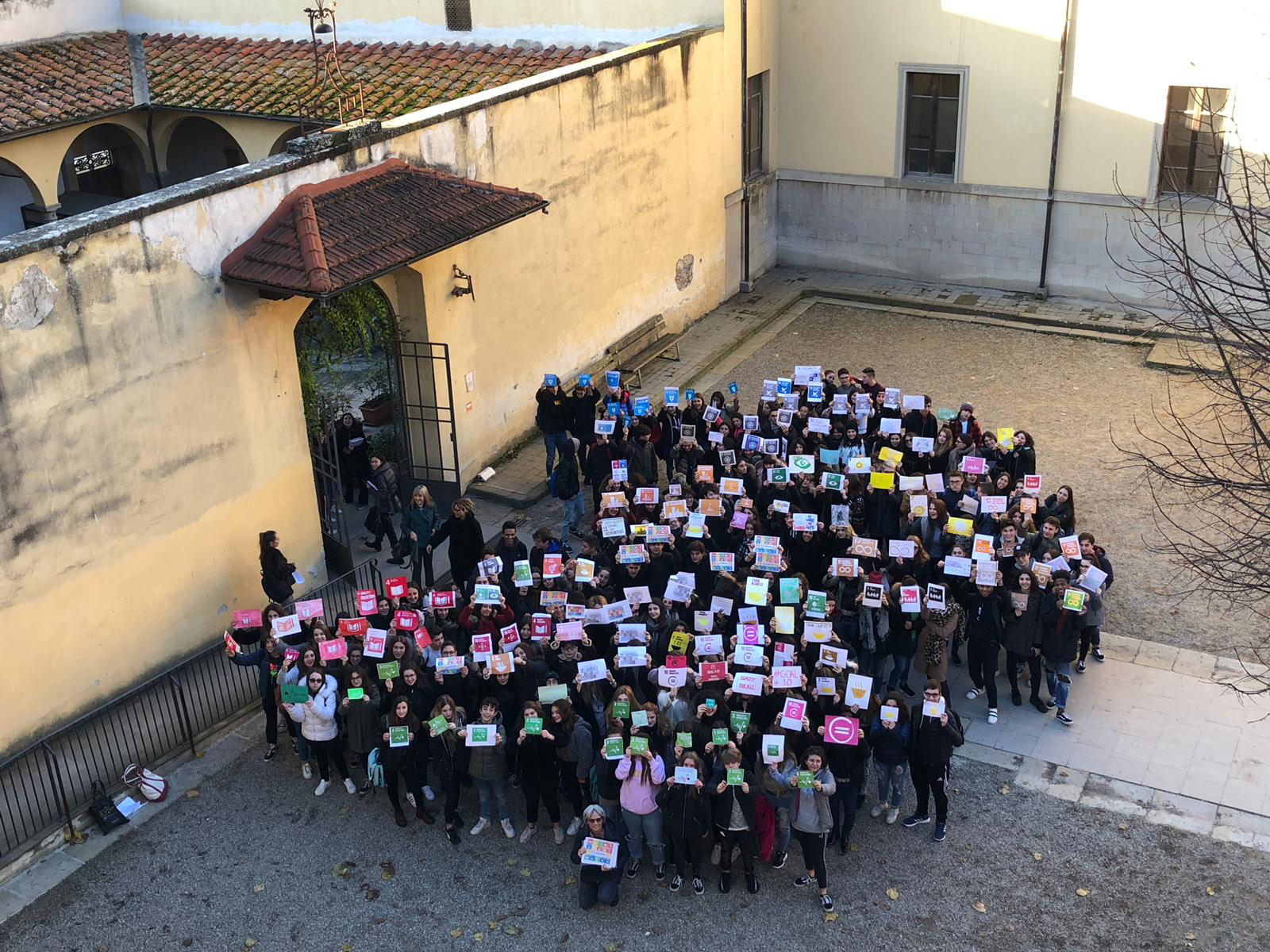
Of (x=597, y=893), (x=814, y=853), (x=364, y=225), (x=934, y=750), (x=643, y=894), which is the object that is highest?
(x=364, y=225)

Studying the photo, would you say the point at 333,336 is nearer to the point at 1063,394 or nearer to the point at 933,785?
the point at 933,785

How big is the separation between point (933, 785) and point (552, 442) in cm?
786

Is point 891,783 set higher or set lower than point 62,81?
lower

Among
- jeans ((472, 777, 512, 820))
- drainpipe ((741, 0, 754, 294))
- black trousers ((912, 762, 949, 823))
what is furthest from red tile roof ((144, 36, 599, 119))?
black trousers ((912, 762, 949, 823))

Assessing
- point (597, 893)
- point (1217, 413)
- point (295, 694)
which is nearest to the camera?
point (597, 893)

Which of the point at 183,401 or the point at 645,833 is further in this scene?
the point at 183,401

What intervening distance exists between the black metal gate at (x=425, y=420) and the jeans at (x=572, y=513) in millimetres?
1358

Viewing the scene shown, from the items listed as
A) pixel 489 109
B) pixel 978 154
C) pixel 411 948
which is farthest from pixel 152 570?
pixel 978 154

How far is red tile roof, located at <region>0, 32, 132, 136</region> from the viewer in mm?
20125

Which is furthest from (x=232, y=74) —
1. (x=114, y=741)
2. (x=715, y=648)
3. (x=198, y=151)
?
(x=715, y=648)

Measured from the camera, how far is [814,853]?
35.1ft

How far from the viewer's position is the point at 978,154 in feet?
75.9

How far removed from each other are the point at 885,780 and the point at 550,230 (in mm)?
10038

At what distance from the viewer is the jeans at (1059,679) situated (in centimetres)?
1280
